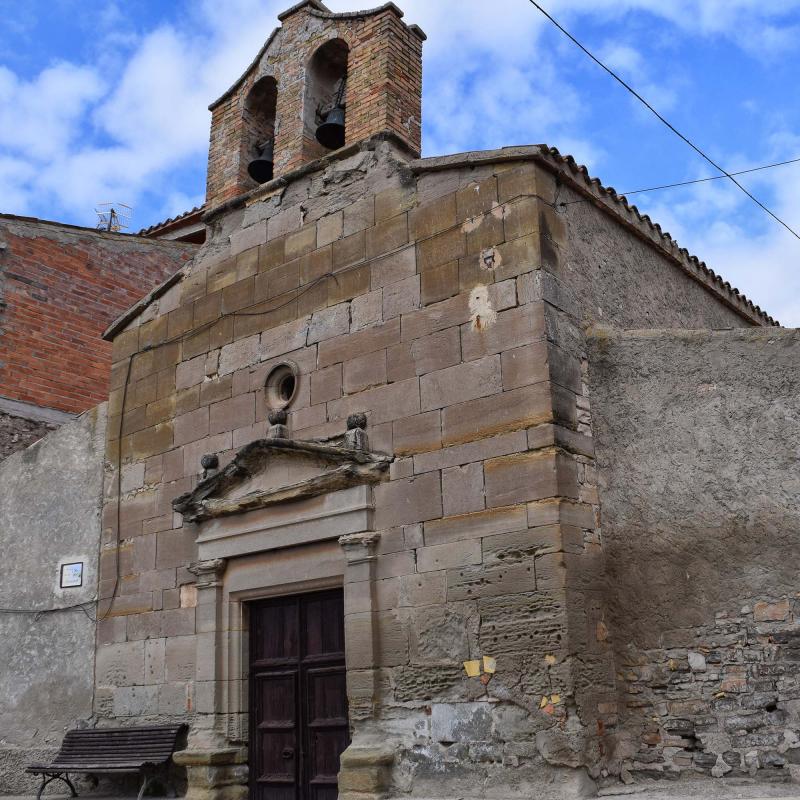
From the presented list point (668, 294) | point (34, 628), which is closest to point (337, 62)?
point (668, 294)

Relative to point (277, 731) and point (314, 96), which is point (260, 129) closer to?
point (314, 96)

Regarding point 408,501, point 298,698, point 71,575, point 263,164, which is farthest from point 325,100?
point 298,698

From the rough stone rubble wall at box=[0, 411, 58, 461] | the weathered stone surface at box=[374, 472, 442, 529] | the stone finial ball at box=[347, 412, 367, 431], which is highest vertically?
the rough stone rubble wall at box=[0, 411, 58, 461]

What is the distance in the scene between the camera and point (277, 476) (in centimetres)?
762

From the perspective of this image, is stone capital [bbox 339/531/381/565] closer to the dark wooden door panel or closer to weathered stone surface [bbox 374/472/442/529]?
weathered stone surface [bbox 374/472/442/529]

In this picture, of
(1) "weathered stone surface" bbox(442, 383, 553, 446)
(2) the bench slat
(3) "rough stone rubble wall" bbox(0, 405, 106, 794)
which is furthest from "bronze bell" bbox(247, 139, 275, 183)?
(2) the bench slat

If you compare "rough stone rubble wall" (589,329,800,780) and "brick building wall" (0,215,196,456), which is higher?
"brick building wall" (0,215,196,456)

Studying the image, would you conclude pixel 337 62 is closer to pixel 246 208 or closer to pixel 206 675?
pixel 246 208

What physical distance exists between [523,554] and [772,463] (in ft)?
5.51

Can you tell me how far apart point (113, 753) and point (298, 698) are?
1832 millimetres

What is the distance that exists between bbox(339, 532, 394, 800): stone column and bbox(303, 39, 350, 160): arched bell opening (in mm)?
3912

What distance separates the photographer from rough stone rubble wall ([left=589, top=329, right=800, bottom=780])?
5816 millimetres

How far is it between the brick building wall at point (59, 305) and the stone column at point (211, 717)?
451 centimetres

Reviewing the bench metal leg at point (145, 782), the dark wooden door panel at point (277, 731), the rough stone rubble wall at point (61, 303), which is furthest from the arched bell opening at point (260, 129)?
the bench metal leg at point (145, 782)
